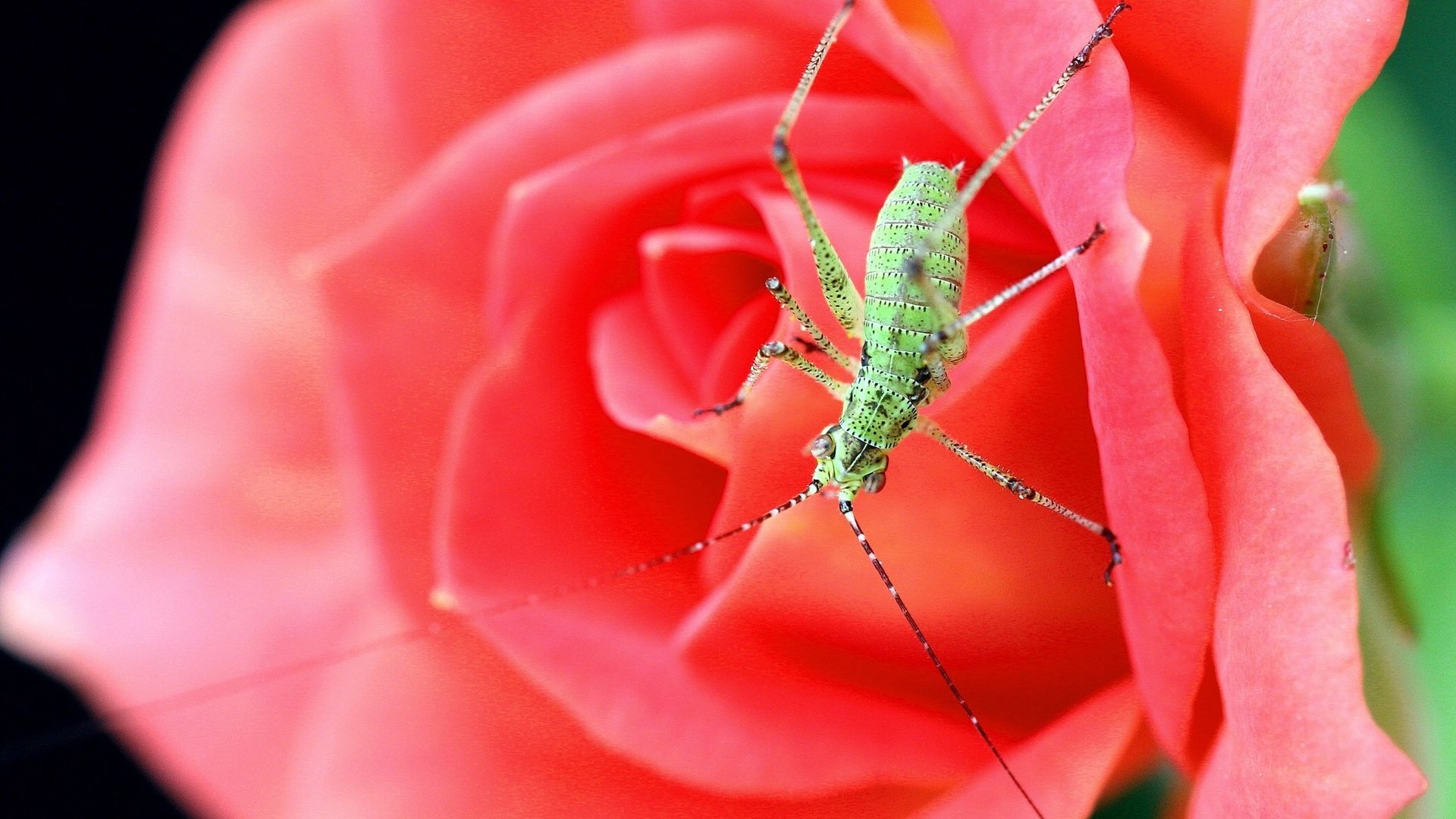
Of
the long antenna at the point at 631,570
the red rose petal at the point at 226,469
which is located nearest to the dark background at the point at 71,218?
the red rose petal at the point at 226,469

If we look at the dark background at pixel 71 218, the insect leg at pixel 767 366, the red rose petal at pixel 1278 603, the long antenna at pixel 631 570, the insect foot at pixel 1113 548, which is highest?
the red rose petal at pixel 1278 603

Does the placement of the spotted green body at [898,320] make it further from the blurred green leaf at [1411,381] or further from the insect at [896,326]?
the blurred green leaf at [1411,381]

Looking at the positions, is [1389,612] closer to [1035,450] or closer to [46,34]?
[1035,450]

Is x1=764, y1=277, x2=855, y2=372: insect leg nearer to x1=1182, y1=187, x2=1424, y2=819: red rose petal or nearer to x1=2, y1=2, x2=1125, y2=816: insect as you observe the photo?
x1=2, y1=2, x2=1125, y2=816: insect

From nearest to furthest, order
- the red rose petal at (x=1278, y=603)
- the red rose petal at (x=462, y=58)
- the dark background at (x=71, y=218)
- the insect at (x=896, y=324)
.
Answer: the red rose petal at (x=1278, y=603)
the insect at (x=896, y=324)
the red rose petal at (x=462, y=58)
the dark background at (x=71, y=218)

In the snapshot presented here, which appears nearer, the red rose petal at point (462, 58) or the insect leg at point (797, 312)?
the insect leg at point (797, 312)

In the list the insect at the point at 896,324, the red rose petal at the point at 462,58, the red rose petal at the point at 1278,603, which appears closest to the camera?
the red rose petal at the point at 1278,603

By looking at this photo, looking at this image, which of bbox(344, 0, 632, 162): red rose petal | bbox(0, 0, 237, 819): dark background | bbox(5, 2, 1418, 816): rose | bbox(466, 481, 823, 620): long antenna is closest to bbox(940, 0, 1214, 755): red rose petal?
bbox(5, 2, 1418, 816): rose
